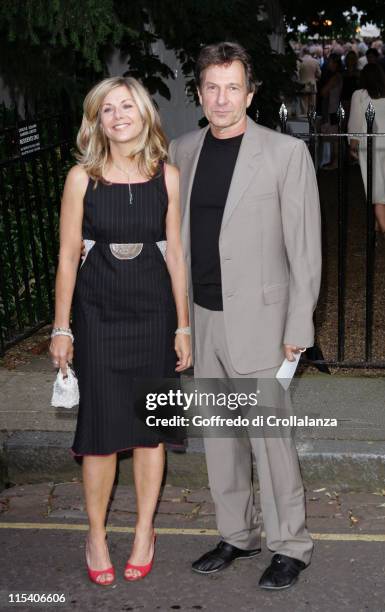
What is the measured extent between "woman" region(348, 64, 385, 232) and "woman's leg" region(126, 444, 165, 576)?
17.4 ft

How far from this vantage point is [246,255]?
438 centimetres

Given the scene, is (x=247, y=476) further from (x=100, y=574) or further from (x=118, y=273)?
(x=118, y=273)

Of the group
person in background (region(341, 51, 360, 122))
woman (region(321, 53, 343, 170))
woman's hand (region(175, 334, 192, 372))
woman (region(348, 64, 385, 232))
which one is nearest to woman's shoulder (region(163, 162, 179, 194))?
woman's hand (region(175, 334, 192, 372))

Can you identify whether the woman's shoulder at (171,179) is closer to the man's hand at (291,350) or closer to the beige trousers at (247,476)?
the beige trousers at (247,476)

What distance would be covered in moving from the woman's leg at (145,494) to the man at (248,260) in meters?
0.23

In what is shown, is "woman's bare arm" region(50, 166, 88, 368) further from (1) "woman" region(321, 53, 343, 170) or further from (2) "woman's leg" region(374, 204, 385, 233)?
(1) "woman" region(321, 53, 343, 170)

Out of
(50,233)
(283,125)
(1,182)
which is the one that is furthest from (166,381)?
(50,233)

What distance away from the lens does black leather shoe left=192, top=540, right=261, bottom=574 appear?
475 cm

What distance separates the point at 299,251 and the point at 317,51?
37.7 m

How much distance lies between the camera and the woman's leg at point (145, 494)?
469cm

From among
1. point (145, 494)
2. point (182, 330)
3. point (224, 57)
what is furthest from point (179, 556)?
point (224, 57)

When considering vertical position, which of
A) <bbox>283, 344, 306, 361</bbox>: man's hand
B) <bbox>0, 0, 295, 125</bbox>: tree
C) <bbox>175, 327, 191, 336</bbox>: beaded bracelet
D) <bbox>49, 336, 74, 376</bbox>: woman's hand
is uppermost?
<bbox>0, 0, 295, 125</bbox>: tree

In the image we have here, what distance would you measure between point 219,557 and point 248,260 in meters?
1.29

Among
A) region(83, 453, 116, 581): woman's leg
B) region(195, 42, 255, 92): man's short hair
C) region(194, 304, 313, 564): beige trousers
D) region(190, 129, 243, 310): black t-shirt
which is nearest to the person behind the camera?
region(195, 42, 255, 92): man's short hair
